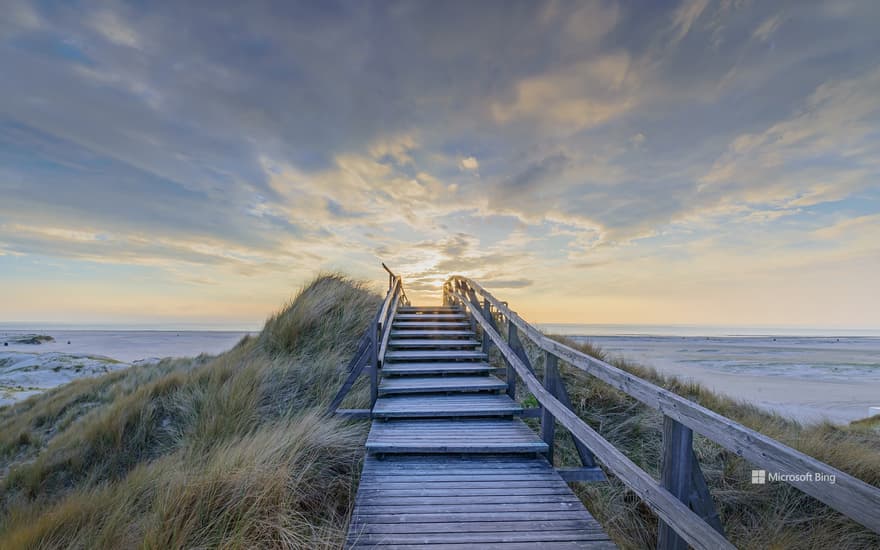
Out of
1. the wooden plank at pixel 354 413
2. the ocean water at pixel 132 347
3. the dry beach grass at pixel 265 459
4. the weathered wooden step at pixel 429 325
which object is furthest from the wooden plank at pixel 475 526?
the ocean water at pixel 132 347

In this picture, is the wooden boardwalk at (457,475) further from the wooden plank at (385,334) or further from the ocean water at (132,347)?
the ocean water at (132,347)

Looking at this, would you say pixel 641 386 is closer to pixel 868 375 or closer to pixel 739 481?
pixel 739 481

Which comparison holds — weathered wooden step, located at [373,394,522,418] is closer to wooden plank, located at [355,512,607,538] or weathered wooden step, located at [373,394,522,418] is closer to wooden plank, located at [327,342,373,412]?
wooden plank, located at [327,342,373,412]

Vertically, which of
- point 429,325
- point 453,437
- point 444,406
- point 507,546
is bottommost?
point 507,546

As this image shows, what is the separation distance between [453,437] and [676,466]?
2596 mm

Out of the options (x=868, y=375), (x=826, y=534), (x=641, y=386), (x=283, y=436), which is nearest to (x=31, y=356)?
(x=283, y=436)

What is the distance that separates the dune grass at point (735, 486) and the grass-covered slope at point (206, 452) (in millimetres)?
2803

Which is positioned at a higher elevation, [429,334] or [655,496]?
[429,334]

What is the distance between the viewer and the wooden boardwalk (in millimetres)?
2717

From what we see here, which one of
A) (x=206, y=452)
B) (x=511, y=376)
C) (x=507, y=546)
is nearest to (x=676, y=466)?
(x=507, y=546)

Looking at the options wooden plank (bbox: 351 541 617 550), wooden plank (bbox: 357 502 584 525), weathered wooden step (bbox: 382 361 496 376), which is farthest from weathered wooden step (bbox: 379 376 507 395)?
wooden plank (bbox: 351 541 617 550)

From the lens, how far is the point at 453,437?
4.33m

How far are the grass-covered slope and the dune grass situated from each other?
2.80 metres

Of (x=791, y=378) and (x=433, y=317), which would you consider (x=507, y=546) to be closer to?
(x=433, y=317)
